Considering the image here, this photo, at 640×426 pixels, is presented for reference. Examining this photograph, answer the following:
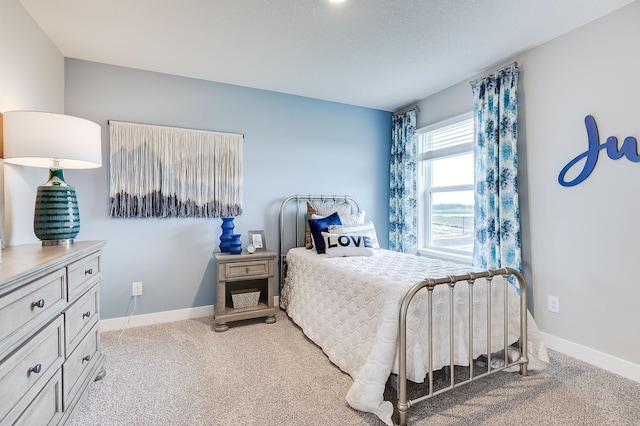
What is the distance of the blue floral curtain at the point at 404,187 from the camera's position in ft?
12.8

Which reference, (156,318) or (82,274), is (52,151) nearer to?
(82,274)

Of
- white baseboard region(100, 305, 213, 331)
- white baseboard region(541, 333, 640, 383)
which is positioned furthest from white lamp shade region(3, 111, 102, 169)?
white baseboard region(541, 333, 640, 383)

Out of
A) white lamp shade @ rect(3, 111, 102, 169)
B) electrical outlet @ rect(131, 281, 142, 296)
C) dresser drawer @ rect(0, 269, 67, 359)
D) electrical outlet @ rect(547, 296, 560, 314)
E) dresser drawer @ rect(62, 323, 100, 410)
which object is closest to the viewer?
dresser drawer @ rect(0, 269, 67, 359)

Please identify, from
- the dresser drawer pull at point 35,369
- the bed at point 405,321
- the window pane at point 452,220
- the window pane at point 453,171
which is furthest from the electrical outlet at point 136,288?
the window pane at point 453,171

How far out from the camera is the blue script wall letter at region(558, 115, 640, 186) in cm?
A: 205

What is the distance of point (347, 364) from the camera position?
6.73 feet

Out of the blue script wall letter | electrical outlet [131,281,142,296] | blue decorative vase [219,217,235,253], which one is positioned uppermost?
the blue script wall letter

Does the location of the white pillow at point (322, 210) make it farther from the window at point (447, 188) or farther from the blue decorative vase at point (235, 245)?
the window at point (447, 188)

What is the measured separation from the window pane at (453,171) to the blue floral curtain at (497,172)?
0.32m

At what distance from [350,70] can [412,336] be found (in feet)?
8.09

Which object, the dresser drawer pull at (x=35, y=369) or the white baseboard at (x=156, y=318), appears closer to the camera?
the dresser drawer pull at (x=35, y=369)

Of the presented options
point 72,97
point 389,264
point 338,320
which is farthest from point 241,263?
point 72,97

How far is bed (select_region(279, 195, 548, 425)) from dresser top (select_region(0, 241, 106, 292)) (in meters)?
1.57

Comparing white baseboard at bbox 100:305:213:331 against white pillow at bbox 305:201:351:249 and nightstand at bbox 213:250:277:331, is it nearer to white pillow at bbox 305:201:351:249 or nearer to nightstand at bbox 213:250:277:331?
nightstand at bbox 213:250:277:331
